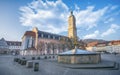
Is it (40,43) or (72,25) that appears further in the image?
(72,25)

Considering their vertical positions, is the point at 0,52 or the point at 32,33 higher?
the point at 32,33

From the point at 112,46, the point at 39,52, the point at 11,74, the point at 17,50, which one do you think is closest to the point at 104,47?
the point at 112,46

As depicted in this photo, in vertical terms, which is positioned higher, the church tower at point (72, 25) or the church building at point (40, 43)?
the church tower at point (72, 25)

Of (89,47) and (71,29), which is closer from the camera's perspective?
(71,29)

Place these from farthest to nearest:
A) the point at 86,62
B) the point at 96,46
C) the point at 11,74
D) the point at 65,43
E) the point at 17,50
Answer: the point at 96,46
the point at 17,50
the point at 65,43
the point at 86,62
the point at 11,74

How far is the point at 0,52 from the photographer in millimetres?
99500

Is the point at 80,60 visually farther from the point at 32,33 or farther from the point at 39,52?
the point at 32,33

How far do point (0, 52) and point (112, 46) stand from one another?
3447 inches

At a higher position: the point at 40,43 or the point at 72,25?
the point at 72,25

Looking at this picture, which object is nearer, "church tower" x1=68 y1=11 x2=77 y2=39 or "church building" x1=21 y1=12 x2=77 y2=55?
"church building" x1=21 y1=12 x2=77 y2=55

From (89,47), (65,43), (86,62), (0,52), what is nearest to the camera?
(86,62)

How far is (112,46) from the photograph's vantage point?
104 meters

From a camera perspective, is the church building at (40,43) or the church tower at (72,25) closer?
the church building at (40,43)

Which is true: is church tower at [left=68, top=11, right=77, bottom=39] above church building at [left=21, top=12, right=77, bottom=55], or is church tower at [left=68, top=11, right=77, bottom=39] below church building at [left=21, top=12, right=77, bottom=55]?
above
